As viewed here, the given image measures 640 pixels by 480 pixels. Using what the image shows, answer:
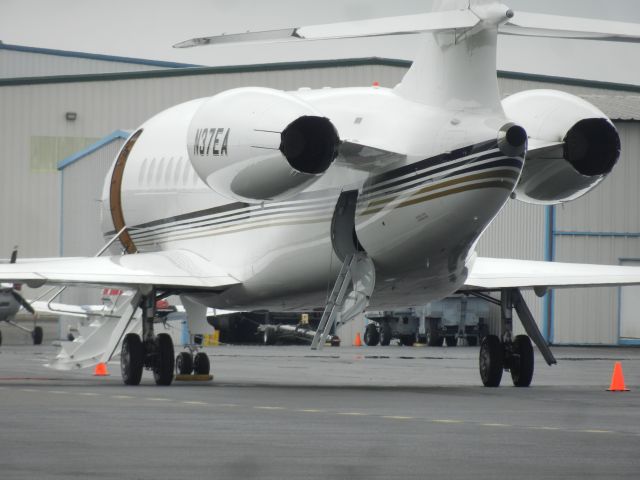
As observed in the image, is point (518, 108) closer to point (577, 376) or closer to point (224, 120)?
point (224, 120)

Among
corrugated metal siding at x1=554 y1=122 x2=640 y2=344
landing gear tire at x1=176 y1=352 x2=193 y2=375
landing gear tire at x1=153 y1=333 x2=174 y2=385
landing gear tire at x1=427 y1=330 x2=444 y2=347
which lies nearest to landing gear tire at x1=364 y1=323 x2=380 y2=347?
landing gear tire at x1=427 y1=330 x2=444 y2=347

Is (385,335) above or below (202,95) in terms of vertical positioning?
below

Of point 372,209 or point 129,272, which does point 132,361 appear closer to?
point 129,272

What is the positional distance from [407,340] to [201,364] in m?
26.8

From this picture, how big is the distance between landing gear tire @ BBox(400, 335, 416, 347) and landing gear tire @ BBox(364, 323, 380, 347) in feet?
4.12

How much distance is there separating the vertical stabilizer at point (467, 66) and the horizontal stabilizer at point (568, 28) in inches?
11.0

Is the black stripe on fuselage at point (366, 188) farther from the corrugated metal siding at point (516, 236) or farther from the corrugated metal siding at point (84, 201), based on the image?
the corrugated metal siding at point (516, 236)

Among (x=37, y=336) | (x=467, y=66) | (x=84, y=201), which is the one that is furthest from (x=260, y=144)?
(x=37, y=336)

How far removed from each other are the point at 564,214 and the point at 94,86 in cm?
2060

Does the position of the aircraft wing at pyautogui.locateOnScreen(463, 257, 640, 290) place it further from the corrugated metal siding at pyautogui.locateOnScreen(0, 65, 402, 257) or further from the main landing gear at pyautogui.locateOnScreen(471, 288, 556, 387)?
the corrugated metal siding at pyautogui.locateOnScreen(0, 65, 402, 257)

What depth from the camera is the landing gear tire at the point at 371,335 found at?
48.8m

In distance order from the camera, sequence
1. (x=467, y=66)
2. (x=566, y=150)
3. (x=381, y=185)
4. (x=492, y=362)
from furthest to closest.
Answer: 1. (x=492, y=362)
2. (x=566, y=150)
3. (x=381, y=185)
4. (x=467, y=66)

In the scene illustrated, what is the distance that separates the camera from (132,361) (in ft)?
68.4

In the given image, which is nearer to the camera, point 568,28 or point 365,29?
point 365,29
